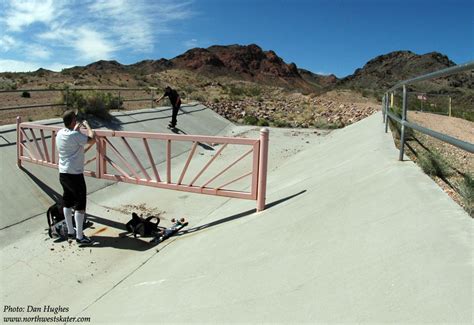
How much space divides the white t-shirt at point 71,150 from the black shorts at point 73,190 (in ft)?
0.33

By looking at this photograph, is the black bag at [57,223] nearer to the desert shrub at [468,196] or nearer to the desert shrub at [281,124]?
the desert shrub at [468,196]

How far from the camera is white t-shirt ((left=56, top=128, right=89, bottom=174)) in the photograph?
→ 6.63m

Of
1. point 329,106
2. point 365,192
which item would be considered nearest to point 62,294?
point 365,192

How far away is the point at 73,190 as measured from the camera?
6785mm

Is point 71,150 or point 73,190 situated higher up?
point 71,150

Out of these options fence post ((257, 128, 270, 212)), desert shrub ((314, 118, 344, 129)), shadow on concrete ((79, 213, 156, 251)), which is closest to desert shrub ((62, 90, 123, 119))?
shadow on concrete ((79, 213, 156, 251))

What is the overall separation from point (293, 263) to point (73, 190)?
4289mm

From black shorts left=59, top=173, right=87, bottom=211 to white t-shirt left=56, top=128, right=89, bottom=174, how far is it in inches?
4.0

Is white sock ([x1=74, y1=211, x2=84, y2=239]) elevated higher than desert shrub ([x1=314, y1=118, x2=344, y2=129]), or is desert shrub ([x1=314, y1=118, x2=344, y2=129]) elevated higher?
desert shrub ([x1=314, y1=118, x2=344, y2=129])

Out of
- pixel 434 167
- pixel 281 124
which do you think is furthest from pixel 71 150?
pixel 281 124

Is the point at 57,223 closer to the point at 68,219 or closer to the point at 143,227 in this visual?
the point at 68,219

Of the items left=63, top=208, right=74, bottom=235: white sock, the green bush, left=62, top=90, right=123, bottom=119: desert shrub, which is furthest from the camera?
the green bush

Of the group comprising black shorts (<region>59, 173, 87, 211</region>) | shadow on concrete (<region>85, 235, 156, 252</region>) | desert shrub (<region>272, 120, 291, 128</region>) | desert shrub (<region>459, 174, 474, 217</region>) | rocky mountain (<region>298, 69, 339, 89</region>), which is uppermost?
rocky mountain (<region>298, 69, 339, 89</region>)

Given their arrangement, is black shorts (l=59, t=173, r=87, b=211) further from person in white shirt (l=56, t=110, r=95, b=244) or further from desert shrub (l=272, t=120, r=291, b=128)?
desert shrub (l=272, t=120, r=291, b=128)
